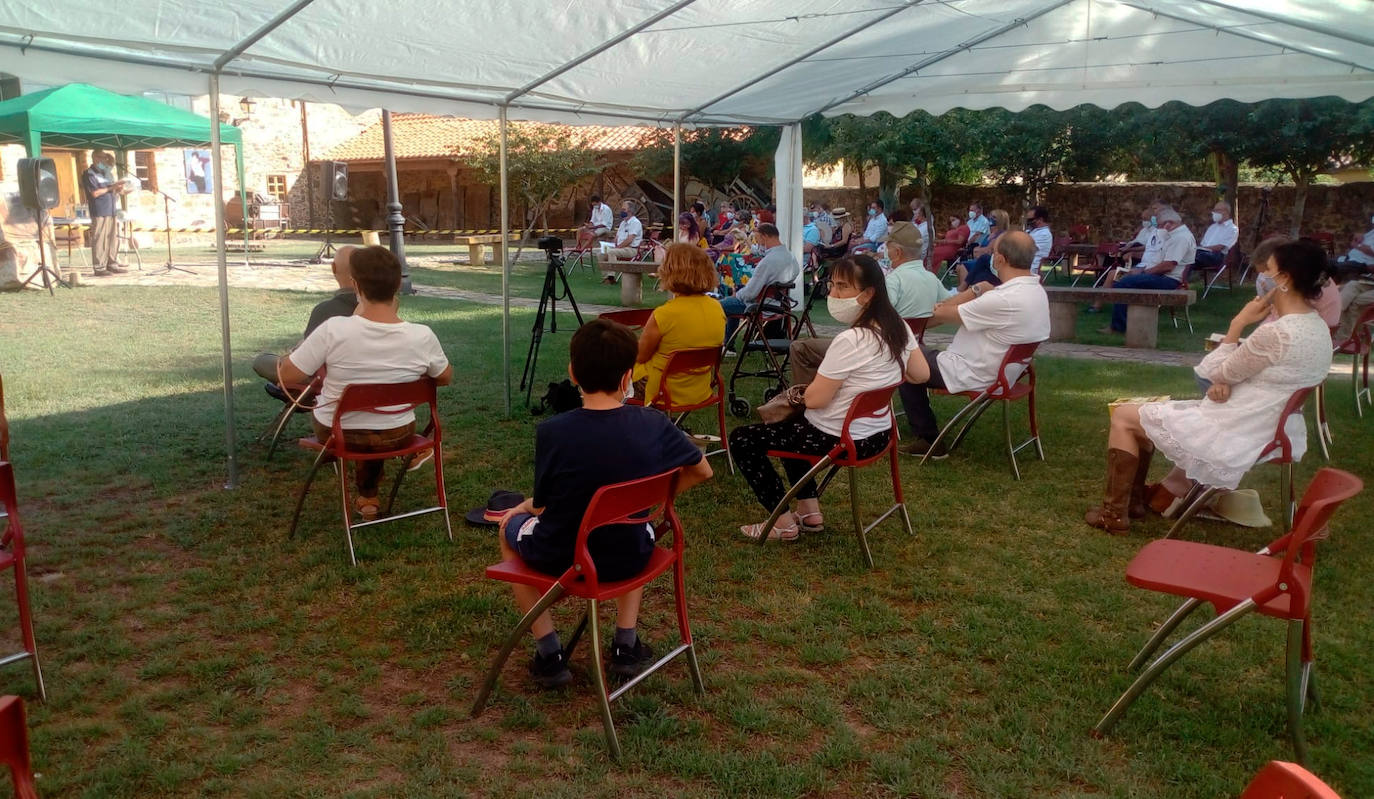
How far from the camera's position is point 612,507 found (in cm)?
259

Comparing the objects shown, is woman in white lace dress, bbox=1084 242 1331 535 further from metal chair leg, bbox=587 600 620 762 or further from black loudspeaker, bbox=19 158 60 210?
black loudspeaker, bbox=19 158 60 210

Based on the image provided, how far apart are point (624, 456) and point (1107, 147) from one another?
18.7 meters

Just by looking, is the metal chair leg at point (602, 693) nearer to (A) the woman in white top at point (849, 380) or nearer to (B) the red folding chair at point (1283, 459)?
(A) the woman in white top at point (849, 380)

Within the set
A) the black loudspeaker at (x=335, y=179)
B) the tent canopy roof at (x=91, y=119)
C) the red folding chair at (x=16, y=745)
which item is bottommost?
the red folding chair at (x=16, y=745)

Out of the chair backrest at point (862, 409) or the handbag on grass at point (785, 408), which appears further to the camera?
the handbag on grass at point (785, 408)

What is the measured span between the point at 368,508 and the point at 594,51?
3.02m

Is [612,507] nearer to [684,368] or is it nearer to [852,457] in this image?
[852,457]

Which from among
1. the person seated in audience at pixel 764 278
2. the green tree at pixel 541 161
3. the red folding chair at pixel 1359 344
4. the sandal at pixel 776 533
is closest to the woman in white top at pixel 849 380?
the sandal at pixel 776 533

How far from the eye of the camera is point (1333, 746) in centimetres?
277

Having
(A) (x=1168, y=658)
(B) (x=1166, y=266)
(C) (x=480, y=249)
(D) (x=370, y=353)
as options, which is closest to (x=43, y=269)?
(C) (x=480, y=249)

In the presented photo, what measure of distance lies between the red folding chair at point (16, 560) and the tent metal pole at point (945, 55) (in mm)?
6426

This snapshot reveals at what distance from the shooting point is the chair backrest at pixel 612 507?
8.38ft

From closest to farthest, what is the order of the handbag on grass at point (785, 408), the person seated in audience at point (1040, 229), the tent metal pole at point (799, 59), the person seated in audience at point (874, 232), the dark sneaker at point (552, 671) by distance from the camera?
the dark sneaker at point (552, 671)
the handbag on grass at point (785, 408)
the tent metal pole at point (799, 59)
the person seated in audience at point (1040, 229)
the person seated in audience at point (874, 232)

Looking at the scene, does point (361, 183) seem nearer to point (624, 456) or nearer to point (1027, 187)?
point (1027, 187)
